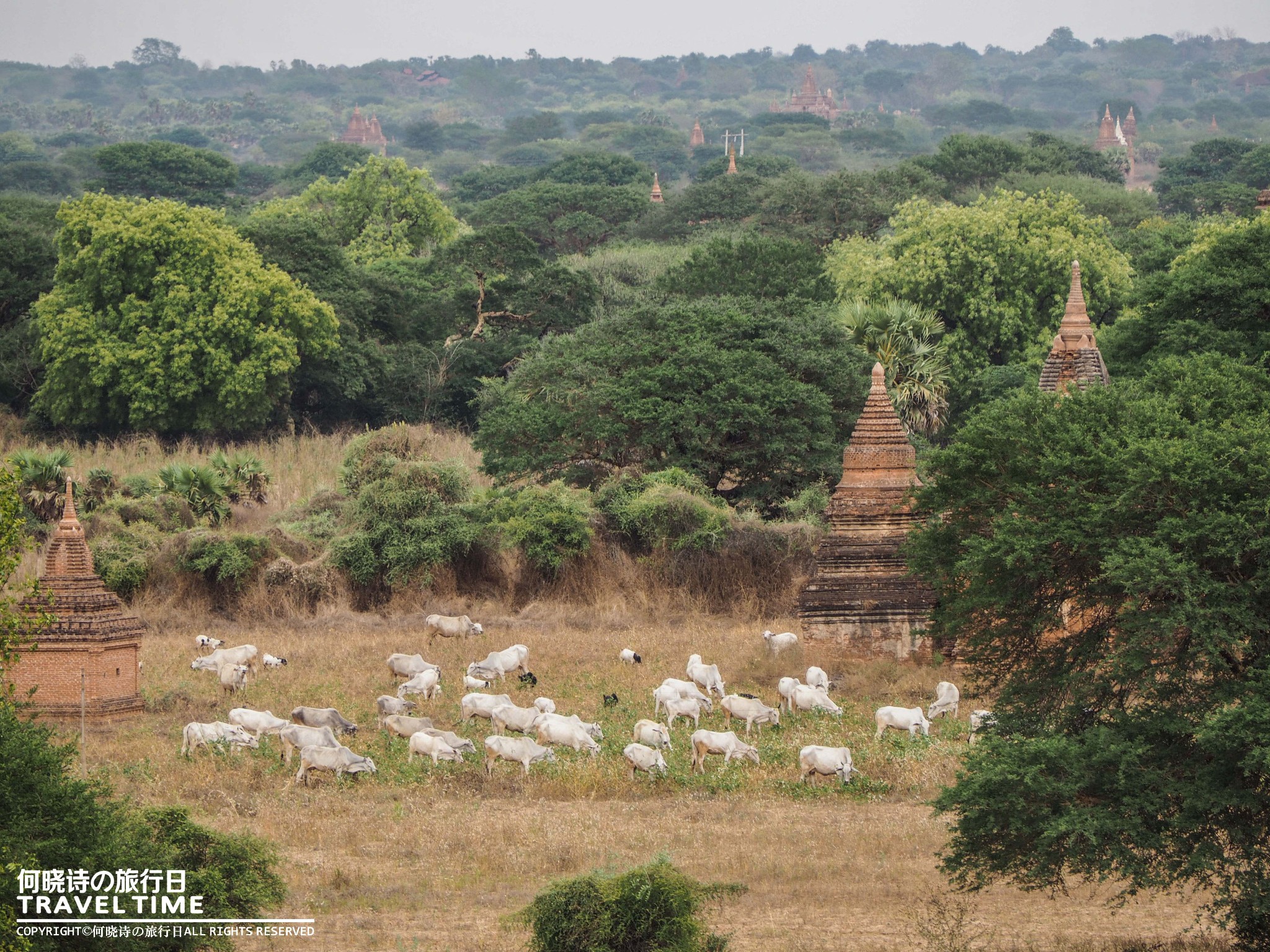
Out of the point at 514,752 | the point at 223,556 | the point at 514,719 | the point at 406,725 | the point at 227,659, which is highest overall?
the point at 514,752

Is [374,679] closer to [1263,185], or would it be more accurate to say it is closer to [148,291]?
[148,291]

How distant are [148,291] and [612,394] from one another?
1718 centimetres

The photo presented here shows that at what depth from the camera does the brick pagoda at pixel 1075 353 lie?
2981cm

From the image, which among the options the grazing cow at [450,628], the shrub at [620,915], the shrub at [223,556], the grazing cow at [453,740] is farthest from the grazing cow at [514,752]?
the shrub at [223,556]

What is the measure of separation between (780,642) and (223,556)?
1024 centimetres

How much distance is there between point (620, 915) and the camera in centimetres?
1368

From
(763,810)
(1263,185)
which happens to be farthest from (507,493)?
(1263,185)

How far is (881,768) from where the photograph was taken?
20.5 meters

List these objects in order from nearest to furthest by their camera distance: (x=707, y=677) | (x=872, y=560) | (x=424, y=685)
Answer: (x=424, y=685), (x=707, y=677), (x=872, y=560)

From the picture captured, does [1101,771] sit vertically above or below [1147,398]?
below

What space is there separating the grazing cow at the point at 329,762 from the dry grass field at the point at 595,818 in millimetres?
156

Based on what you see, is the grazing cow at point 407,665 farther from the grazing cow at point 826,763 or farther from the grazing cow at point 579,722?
the grazing cow at point 826,763

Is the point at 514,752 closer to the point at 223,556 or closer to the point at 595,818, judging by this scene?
the point at 595,818

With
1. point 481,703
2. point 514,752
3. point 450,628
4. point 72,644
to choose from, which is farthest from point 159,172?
point 514,752
